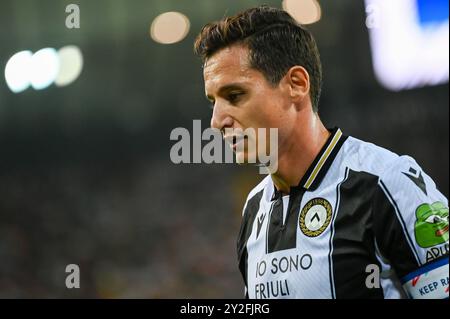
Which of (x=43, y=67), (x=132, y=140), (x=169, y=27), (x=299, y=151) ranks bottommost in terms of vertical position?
(x=299, y=151)

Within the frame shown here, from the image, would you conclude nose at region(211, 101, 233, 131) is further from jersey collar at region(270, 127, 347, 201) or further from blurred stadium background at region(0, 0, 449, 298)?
blurred stadium background at region(0, 0, 449, 298)

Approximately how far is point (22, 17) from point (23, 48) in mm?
373

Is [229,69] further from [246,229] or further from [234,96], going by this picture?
[246,229]

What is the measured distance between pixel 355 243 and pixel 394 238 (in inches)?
4.5

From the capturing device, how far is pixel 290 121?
1.93m

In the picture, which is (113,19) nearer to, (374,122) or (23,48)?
(23,48)

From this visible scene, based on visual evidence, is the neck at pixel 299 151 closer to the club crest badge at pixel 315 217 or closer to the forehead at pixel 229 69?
the club crest badge at pixel 315 217

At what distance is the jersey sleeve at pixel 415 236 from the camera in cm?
161

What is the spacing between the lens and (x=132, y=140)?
673 cm

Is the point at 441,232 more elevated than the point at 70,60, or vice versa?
the point at 70,60

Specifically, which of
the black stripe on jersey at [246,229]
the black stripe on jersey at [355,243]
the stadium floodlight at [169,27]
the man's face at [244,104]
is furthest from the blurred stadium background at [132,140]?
the black stripe on jersey at [355,243]

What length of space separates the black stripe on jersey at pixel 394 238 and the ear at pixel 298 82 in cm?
47

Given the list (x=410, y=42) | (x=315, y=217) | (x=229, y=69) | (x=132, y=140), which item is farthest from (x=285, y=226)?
(x=132, y=140)

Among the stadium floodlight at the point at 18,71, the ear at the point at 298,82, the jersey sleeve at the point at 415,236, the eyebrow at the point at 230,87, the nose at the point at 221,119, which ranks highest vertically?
the stadium floodlight at the point at 18,71
